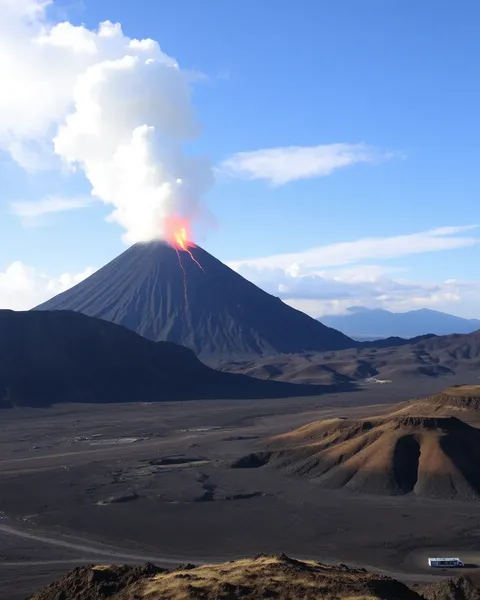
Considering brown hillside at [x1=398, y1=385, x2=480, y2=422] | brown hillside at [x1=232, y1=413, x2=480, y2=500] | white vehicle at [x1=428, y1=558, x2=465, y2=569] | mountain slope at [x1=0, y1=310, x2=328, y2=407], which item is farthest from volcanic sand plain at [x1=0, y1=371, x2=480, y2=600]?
mountain slope at [x1=0, y1=310, x2=328, y2=407]

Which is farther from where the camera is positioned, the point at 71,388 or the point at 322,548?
the point at 71,388

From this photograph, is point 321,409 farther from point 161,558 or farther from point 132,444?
point 161,558

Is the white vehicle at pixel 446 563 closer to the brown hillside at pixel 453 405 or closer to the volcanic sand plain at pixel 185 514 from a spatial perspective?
the volcanic sand plain at pixel 185 514

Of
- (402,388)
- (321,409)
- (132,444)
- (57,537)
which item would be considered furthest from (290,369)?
(57,537)

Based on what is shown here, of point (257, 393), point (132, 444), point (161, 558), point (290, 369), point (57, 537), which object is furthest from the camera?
point (290, 369)

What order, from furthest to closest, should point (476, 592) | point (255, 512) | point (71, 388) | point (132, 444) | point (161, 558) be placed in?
1. point (71, 388)
2. point (132, 444)
3. point (255, 512)
4. point (161, 558)
5. point (476, 592)

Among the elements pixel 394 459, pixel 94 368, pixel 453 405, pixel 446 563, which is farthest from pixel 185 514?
pixel 94 368

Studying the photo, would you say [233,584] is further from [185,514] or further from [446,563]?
[185,514]
